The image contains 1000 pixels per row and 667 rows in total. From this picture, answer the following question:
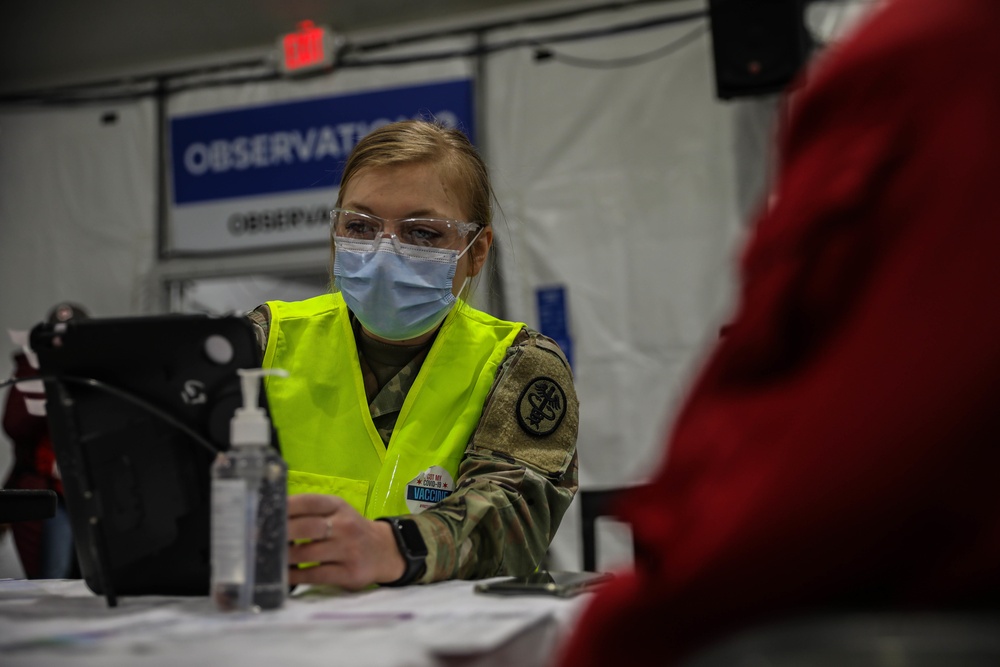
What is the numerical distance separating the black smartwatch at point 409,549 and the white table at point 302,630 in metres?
0.07

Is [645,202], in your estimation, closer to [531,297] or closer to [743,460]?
[531,297]

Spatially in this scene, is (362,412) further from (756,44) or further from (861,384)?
(756,44)

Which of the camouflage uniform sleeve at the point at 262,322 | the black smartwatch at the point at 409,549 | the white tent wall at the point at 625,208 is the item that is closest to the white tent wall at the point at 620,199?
the white tent wall at the point at 625,208

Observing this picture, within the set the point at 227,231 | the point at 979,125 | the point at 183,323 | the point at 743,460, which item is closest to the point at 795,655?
the point at 743,460

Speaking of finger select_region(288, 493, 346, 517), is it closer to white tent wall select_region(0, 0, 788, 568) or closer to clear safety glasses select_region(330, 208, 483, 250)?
clear safety glasses select_region(330, 208, 483, 250)

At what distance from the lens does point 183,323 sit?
107 centimetres

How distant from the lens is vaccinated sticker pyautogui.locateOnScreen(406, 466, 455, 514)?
168 centimetres

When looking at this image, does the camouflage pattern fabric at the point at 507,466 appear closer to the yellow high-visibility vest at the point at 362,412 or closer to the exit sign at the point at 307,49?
the yellow high-visibility vest at the point at 362,412

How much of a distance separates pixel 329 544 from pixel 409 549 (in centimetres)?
14

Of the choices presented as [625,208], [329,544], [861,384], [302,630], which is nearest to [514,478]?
[329,544]

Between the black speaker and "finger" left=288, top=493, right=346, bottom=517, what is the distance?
319 centimetres

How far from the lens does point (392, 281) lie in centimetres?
186

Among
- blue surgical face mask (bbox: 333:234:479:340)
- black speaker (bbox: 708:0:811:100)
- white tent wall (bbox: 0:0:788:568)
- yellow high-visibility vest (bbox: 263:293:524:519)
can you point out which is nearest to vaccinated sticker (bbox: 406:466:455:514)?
yellow high-visibility vest (bbox: 263:293:524:519)

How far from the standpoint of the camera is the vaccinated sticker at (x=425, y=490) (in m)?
1.68
